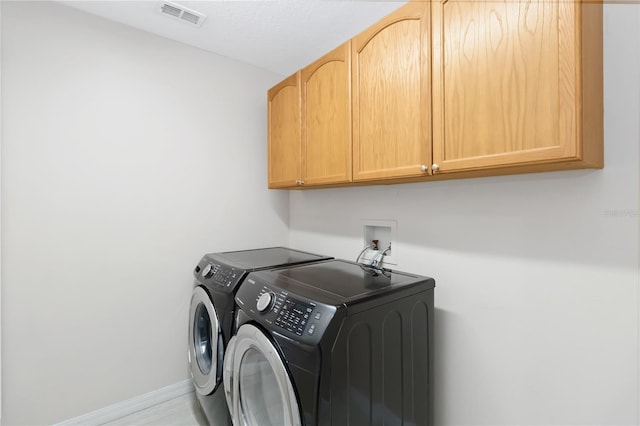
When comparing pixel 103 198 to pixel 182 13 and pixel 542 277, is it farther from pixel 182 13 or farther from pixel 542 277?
pixel 542 277

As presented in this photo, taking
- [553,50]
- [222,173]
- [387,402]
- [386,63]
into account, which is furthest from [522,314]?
[222,173]

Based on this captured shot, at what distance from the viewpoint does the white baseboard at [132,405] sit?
1.72m

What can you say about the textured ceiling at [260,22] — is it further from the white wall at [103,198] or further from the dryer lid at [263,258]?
the dryer lid at [263,258]

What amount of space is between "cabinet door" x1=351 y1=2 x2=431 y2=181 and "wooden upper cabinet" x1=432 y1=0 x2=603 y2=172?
0.19 ft

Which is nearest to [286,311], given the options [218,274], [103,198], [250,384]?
[250,384]

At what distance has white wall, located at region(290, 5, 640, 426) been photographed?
0.98 metres

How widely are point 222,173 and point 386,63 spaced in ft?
4.59

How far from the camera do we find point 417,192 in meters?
1.60

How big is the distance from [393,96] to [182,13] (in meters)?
1.30

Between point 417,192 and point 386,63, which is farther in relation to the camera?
point 417,192

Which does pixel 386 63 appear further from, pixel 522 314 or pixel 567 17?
pixel 522 314

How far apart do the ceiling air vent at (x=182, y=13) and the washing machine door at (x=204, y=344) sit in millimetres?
1567

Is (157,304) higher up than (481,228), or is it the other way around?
(481,228)

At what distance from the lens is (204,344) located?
1884 millimetres
